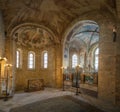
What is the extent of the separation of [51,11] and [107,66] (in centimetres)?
747

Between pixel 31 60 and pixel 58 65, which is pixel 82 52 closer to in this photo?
pixel 58 65

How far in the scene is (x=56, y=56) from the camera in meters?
15.3

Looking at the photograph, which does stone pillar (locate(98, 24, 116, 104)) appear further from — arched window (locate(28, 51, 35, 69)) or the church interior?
arched window (locate(28, 51, 35, 69))

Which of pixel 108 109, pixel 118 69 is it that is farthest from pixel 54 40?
pixel 108 109

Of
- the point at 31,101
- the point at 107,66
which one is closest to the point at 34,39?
the point at 31,101

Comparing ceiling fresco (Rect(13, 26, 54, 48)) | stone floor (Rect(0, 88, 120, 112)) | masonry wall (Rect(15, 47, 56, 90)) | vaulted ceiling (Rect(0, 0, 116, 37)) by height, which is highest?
vaulted ceiling (Rect(0, 0, 116, 37))

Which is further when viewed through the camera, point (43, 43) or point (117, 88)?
point (43, 43)

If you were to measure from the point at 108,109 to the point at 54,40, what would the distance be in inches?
380

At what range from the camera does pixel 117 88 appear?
8898 mm

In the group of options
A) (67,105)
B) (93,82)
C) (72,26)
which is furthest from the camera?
(72,26)

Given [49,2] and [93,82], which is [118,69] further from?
[49,2]

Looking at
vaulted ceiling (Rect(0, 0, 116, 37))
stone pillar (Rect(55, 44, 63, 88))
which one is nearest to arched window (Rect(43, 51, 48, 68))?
stone pillar (Rect(55, 44, 63, 88))

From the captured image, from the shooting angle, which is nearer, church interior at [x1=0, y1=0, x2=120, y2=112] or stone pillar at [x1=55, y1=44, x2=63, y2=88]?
church interior at [x1=0, y1=0, x2=120, y2=112]

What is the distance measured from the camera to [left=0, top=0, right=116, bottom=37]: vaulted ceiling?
10.5m
